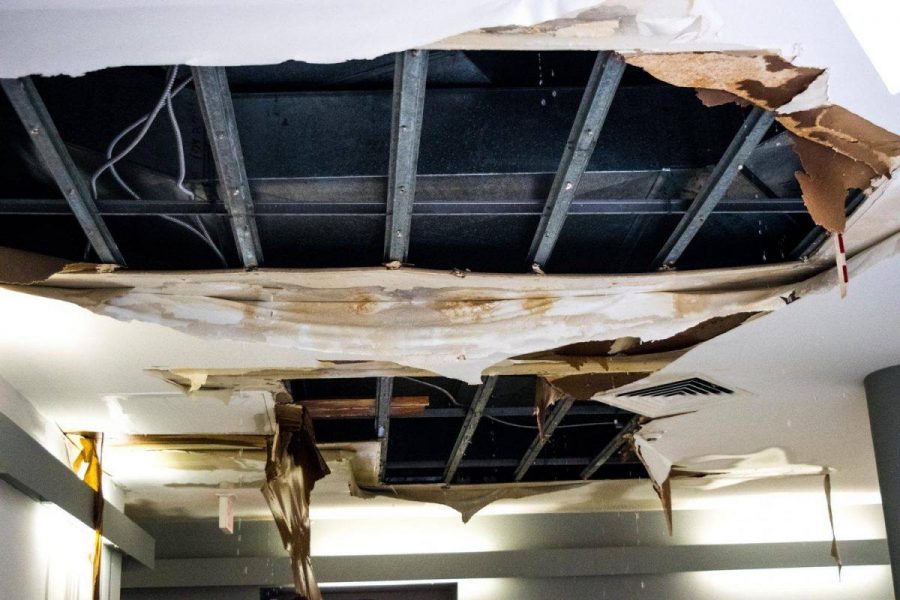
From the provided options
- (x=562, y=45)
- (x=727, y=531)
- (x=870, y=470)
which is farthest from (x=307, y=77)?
(x=727, y=531)

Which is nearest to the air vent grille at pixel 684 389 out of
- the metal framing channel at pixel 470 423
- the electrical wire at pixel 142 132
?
the metal framing channel at pixel 470 423

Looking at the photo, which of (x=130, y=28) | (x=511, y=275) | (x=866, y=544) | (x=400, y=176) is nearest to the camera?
(x=130, y=28)

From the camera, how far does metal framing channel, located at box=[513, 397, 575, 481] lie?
4926 millimetres

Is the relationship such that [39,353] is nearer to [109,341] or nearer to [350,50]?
[109,341]

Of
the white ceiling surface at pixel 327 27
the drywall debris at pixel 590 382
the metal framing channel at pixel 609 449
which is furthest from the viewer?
the metal framing channel at pixel 609 449

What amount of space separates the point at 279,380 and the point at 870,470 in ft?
13.1

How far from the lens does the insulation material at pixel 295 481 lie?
16.8ft

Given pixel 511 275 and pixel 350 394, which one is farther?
pixel 350 394

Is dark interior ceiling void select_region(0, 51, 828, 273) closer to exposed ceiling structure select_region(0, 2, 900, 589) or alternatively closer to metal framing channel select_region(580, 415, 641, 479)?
exposed ceiling structure select_region(0, 2, 900, 589)

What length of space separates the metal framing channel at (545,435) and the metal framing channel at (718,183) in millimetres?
1490

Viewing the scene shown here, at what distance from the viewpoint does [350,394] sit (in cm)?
511

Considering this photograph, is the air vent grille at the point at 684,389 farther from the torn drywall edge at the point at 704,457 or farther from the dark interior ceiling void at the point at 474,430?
the dark interior ceiling void at the point at 474,430

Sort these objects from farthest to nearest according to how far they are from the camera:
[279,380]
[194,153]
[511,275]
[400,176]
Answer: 1. [279,380]
2. [511,275]
3. [194,153]
4. [400,176]

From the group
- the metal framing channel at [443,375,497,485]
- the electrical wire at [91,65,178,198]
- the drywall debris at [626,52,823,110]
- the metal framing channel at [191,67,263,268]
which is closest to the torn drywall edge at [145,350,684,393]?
the metal framing channel at [443,375,497,485]
